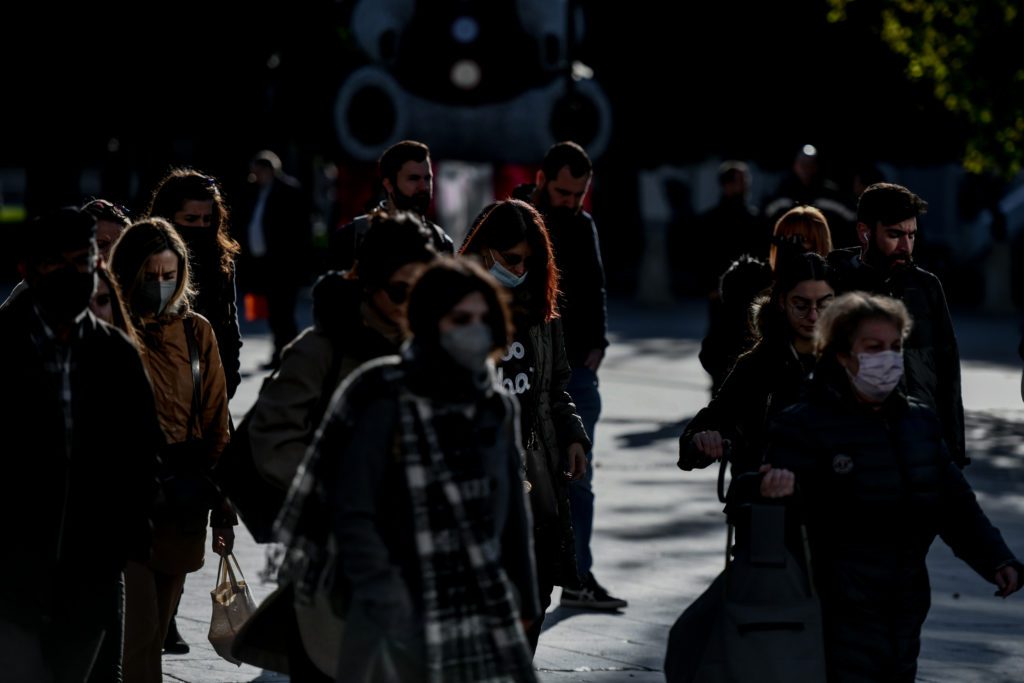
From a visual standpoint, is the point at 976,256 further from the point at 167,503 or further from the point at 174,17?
the point at 167,503

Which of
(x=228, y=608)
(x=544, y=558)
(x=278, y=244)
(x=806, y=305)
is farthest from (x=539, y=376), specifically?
(x=278, y=244)

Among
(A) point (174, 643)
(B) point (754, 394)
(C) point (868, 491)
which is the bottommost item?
(A) point (174, 643)

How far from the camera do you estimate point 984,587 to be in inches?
386

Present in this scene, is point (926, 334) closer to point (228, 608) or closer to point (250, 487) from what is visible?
point (228, 608)

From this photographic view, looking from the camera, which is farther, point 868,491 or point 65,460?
point 868,491

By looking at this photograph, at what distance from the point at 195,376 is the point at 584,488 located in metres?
2.76

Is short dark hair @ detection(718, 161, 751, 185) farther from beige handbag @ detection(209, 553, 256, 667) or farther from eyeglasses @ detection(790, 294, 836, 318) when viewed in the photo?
beige handbag @ detection(209, 553, 256, 667)

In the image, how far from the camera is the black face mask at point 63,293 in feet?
17.7

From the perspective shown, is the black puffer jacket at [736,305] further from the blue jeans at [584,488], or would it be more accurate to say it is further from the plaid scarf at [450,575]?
the plaid scarf at [450,575]

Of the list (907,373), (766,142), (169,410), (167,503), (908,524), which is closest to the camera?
(908,524)

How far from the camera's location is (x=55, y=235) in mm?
5453

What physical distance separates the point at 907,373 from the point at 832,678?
7.07 feet

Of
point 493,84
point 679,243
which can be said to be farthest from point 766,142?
point 493,84

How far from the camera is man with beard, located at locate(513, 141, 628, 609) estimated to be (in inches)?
357
